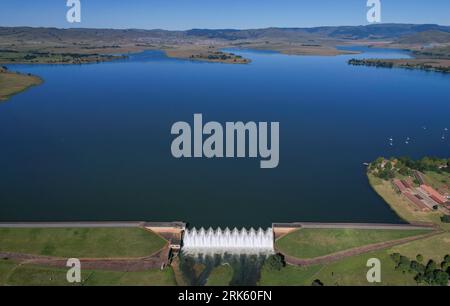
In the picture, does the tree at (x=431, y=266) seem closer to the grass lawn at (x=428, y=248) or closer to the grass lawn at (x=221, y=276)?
the grass lawn at (x=428, y=248)

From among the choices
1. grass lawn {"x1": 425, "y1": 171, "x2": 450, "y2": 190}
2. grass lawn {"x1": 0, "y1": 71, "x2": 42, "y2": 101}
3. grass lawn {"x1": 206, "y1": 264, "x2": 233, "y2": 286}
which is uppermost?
grass lawn {"x1": 0, "y1": 71, "x2": 42, "y2": 101}

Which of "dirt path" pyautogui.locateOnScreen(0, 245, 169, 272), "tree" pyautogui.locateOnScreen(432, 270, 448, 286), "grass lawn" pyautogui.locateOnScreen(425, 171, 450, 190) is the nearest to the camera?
"tree" pyautogui.locateOnScreen(432, 270, 448, 286)

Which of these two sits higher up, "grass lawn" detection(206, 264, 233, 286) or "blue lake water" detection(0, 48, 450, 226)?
"blue lake water" detection(0, 48, 450, 226)

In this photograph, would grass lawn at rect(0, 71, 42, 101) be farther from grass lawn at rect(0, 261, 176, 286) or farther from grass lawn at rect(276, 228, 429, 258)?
grass lawn at rect(276, 228, 429, 258)

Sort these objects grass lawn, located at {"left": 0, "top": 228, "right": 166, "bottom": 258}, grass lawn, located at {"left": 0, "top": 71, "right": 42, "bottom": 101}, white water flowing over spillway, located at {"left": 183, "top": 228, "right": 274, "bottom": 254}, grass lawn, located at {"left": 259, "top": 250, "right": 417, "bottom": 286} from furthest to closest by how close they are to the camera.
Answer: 1. grass lawn, located at {"left": 0, "top": 71, "right": 42, "bottom": 101}
2. white water flowing over spillway, located at {"left": 183, "top": 228, "right": 274, "bottom": 254}
3. grass lawn, located at {"left": 0, "top": 228, "right": 166, "bottom": 258}
4. grass lawn, located at {"left": 259, "top": 250, "right": 417, "bottom": 286}

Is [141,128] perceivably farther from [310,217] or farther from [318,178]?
[310,217]

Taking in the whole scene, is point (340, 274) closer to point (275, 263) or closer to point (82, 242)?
point (275, 263)

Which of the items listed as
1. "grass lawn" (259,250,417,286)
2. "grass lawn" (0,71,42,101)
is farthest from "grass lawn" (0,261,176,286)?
"grass lawn" (0,71,42,101)
